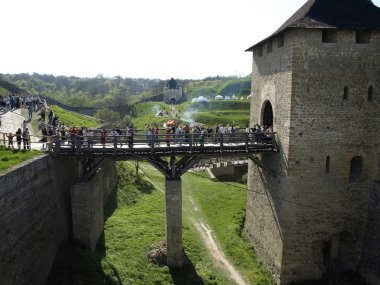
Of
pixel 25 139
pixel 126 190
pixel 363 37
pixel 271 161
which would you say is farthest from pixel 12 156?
pixel 363 37

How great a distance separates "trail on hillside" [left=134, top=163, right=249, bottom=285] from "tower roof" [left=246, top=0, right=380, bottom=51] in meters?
10.1

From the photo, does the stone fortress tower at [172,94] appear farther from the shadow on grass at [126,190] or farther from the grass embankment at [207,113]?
the shadow on grass at [126,190]

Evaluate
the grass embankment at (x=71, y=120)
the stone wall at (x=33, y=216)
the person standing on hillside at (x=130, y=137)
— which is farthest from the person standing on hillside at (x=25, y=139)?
the grass embankment at (x=71, y=120)

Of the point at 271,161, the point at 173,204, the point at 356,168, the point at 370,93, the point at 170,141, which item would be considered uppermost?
the point at 370,93

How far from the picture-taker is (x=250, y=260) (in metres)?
16.8

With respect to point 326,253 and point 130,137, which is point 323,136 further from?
point 130,137

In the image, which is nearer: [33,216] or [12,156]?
[33,216]

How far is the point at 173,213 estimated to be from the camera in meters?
14.8

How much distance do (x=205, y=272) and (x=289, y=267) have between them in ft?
11.5

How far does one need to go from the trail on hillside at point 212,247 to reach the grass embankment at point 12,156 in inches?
354

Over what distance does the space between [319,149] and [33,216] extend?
10941mm

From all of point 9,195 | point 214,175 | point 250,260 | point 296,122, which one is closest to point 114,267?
point 9,195

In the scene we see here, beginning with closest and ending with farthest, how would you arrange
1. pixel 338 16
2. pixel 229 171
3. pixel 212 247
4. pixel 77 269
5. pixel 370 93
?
A: pixel 77 269
pixel 338 16
pixel 370 93
pixel 212 247
pixel 229 171

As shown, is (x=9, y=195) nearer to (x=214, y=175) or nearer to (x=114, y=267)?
(x=114, y=267)
